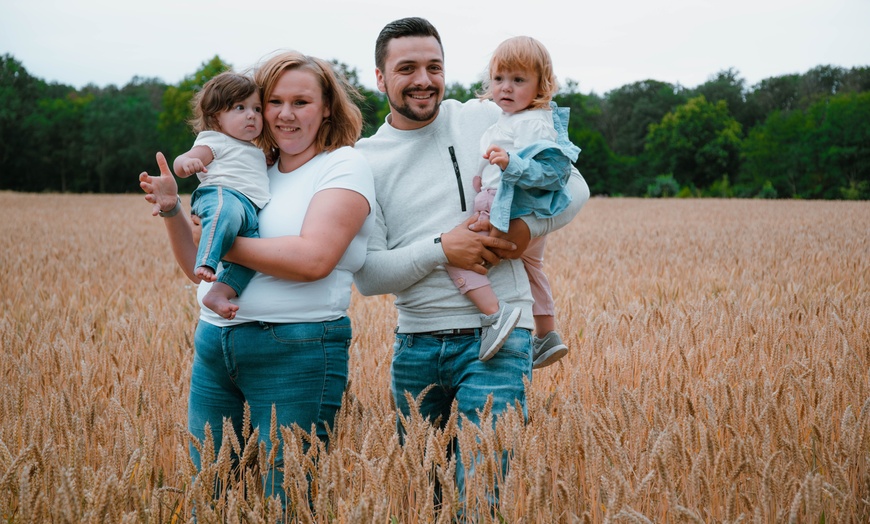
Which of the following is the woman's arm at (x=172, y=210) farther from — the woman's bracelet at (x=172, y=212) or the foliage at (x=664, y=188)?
the foliage at (x=664, y=188)

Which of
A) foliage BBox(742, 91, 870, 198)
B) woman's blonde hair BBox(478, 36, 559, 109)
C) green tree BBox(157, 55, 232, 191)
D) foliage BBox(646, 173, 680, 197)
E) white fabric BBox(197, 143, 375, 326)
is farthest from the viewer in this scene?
green tree BBox(157, 55, 232, 191)

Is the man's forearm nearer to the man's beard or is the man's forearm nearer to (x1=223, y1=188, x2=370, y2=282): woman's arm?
the man's beard

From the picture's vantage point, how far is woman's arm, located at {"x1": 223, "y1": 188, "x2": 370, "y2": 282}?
7.62 ft

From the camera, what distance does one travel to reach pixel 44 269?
26.9ft

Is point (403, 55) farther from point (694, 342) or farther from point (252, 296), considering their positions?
point (694, 342)

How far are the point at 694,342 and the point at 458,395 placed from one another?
6.14 ft

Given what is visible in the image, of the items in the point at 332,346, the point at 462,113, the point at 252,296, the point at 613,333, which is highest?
the point at 462,113

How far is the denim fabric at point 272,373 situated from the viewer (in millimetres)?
2402

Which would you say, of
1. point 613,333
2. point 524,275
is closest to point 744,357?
point 613,333

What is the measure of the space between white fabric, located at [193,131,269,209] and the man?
0.50 metres

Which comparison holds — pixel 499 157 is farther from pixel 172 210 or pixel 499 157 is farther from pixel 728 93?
pixel 728 93

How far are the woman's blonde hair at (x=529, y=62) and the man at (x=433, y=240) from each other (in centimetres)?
34

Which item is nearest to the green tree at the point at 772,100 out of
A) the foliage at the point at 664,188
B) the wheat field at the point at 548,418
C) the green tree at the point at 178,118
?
the foliage at the point at 664,188

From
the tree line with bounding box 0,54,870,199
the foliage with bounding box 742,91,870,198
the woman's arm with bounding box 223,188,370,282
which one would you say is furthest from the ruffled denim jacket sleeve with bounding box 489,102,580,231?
the foliage with bounding box 742,91,870,198
